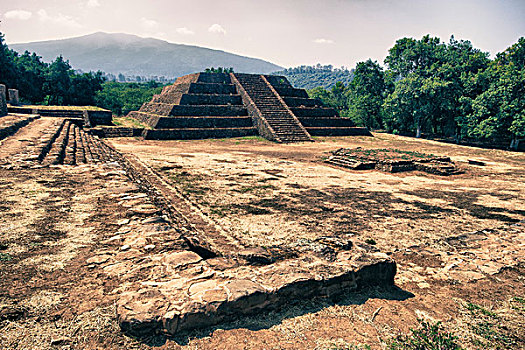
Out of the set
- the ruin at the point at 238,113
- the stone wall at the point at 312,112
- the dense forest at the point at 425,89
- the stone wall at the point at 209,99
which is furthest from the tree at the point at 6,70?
the stone wall at the point at 312,112

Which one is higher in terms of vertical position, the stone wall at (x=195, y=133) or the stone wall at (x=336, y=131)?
the stone wall at (x=336, y=131)

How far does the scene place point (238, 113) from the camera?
27.9m

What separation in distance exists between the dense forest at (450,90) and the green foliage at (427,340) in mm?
23981

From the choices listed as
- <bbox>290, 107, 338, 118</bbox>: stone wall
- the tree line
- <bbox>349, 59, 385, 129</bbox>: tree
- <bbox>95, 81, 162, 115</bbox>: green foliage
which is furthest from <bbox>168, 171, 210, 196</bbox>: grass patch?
<bbox>95, 81, 162, 115</bbox>: green foliage

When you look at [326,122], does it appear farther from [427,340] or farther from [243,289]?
[243,289]

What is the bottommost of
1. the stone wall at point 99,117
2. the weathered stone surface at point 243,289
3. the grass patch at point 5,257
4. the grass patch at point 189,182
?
the grass patch at point 189,182

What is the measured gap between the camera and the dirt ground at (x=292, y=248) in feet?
8.00

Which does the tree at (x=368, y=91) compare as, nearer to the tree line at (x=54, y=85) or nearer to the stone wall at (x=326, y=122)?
the stone wall at (x=326, y=122)

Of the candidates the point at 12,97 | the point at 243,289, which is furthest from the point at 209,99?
the point at 243,289

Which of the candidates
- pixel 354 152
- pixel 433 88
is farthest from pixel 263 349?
pixel 433 88

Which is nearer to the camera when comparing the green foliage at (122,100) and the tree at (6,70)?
the tree at (6,70)

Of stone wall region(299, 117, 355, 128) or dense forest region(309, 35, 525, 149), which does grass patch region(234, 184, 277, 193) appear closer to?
stone wall region(299, 117, 355, 128)

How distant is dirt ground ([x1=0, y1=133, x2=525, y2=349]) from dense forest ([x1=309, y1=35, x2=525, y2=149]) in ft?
49.9

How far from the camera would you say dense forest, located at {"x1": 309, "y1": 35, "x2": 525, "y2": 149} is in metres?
21.4
